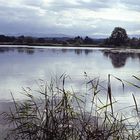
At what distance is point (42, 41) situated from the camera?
59188 mm

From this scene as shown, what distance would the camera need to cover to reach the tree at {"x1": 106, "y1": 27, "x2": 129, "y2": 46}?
53.7m

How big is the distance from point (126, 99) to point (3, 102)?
285 cm

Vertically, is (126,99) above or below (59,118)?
below

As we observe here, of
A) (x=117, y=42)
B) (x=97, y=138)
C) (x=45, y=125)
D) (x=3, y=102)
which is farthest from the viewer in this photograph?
(x=117, y=42)

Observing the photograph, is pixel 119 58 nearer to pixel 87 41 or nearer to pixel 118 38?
pixel 118 38

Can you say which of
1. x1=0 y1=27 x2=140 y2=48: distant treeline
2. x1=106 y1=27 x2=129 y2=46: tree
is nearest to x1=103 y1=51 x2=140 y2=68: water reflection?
x1=0 y1=27 x2=140 y2=48: distant treeline

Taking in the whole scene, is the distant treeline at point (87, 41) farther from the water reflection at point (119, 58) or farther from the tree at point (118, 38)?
the water reflection at point (119, 58)

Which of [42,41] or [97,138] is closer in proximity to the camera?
[97,138]

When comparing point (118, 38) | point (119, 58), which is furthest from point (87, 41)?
point (119, 58)

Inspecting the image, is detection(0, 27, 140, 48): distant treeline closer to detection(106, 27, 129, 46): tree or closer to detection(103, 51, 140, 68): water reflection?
detection(106, 27, 129, 46): tree

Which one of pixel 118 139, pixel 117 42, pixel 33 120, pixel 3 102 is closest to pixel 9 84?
pixel 3 102

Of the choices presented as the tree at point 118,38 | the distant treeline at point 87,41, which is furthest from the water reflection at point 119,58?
the tree at point 118,38

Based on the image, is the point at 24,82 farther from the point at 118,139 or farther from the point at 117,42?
the point at 117,42

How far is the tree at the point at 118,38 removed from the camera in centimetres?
5371
